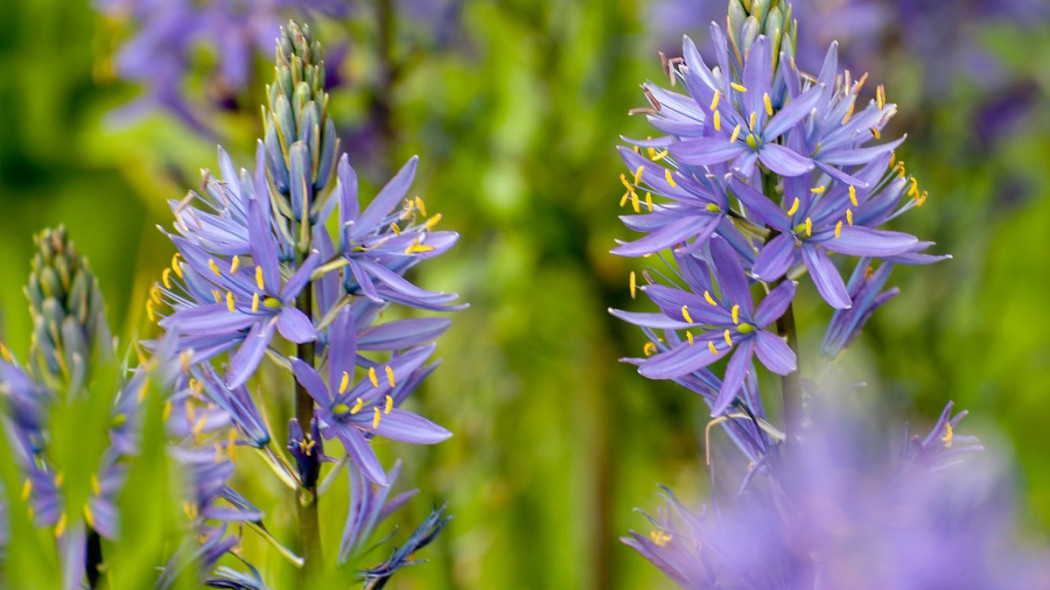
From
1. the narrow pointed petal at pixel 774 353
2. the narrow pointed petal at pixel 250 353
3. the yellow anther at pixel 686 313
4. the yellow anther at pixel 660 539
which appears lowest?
the yellow anther at pixel 660 539

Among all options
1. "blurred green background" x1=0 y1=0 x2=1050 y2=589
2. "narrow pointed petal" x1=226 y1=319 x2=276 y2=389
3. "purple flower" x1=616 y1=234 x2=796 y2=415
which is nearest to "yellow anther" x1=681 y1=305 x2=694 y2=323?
"purple flower" x1=616 y1=234 x2=796 y2=415

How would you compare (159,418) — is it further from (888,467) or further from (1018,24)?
(1018,24)

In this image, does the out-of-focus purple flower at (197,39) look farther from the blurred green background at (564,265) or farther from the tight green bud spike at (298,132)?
the tight green bud spike at (298,132)

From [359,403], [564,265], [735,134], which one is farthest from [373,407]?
[564,265]

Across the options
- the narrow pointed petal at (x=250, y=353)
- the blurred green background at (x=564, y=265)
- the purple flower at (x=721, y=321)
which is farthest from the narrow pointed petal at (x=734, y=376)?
the blurred green background at (x=564, y=265)

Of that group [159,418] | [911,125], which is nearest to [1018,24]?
[911,125]
